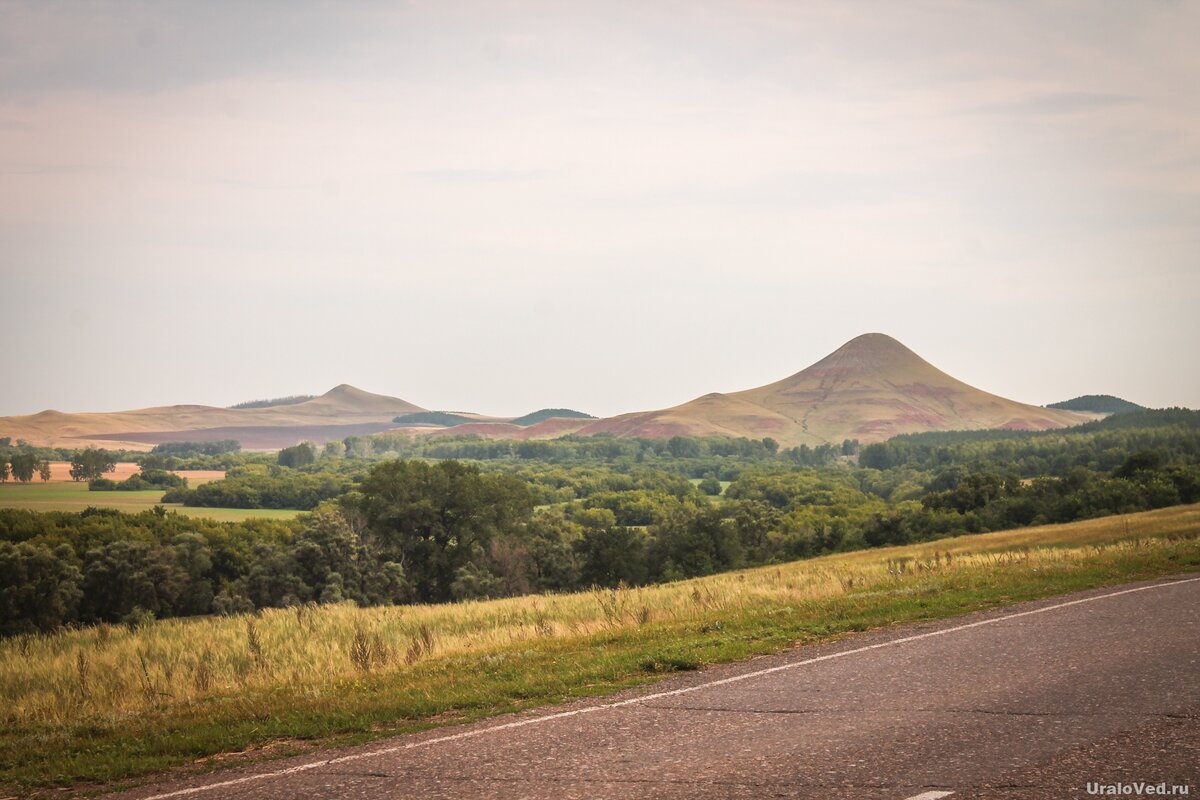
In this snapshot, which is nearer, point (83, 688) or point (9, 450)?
point (83, 688)

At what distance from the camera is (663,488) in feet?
547

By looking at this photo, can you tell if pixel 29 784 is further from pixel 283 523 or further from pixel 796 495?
pixel 796 495

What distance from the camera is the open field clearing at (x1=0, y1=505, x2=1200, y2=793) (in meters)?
11.4

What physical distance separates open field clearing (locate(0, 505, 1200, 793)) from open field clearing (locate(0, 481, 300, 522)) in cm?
5794

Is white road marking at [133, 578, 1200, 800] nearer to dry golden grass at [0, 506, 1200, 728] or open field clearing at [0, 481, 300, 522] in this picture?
dry golden grass at [0, 506, 1200, 728]

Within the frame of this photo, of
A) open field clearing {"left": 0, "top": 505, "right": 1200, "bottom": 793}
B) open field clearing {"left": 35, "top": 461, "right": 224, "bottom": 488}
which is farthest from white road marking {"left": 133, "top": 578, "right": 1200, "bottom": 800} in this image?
open field clearing {"left": 35, "top": 461, "right": 224, "bottom": 488}

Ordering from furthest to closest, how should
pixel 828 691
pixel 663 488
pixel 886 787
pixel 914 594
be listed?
1. pixel 663 488
2. pixel 914 594
3. pixel 828 691
4. pixel 886 787

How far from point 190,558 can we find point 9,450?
180 feet

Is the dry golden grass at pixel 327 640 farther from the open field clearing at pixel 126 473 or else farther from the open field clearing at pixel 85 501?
the open field clearing at pixel 126 473

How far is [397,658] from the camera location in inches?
671

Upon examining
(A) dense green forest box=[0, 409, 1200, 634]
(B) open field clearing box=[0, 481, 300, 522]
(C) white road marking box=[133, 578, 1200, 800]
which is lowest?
(A) dense green forest box=[0, 409, 1200, 634]

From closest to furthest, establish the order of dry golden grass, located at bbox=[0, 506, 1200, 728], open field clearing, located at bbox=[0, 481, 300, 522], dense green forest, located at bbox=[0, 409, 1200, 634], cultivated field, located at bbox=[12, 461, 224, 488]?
dry golden grass, located at bbox=[0, 506, 1200, 728], dense green forest, located at bbox=[0, 409, 1200, 634], open field clearing, located at bbox=[0, 481, 300, 522], cultivated field, located at bbox=[12, 461, 224, 488]

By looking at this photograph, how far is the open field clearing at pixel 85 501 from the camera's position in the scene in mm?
76625

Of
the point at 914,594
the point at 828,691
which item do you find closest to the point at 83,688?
the point at 828,691
